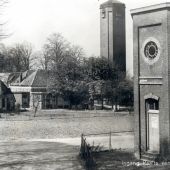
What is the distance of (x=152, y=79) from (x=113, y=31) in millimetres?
53858

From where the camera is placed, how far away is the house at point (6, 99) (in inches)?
2042

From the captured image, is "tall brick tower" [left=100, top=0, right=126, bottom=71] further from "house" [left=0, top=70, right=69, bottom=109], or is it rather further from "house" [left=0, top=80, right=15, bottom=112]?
"house" [left=0, top=80, right=15, bottom=112]

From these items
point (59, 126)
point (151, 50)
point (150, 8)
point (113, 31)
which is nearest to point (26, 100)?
point (59, 126)

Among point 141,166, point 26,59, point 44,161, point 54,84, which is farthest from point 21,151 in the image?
point 26,59

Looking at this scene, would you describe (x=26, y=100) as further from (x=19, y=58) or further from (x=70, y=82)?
(x=19, y=58)

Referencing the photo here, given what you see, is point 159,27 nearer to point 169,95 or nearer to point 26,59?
point 169,95

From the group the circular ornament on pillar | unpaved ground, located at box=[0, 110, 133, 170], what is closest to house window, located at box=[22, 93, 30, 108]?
unpaved ground, located at box=[0, 110, 133, 170]

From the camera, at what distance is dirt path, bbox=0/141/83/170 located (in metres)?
17.4

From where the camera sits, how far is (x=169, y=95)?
17.2m

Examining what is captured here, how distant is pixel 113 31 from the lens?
7081 cm

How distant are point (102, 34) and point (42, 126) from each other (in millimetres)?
41997

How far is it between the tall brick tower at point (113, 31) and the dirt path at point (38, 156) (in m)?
47.6

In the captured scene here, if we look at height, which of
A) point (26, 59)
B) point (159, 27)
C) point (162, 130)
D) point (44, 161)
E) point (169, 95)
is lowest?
point (44, 161)

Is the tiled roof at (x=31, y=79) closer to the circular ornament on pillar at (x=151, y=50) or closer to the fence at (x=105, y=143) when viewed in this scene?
the fence at (x=105, y=143)
